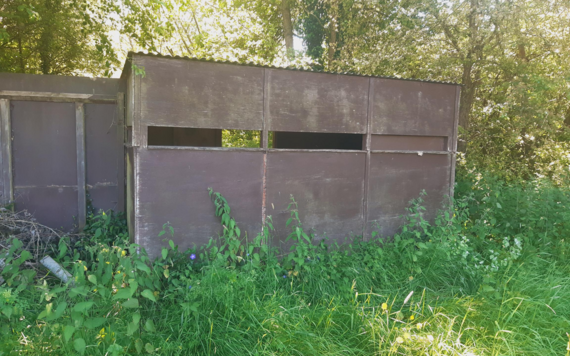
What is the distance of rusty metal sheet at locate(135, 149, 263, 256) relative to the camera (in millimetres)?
4410

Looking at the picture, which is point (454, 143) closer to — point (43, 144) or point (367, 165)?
point (367, 165)

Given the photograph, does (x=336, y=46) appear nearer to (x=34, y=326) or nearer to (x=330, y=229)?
(x=330, y=229)

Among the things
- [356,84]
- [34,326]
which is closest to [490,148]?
[356,84]

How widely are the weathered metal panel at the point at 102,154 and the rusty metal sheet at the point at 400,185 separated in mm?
4182

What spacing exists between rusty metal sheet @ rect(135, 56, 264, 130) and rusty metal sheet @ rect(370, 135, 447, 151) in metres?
1.88

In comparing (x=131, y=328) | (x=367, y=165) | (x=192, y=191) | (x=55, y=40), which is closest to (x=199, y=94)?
(x=192, y=191)

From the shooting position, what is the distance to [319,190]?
527cm

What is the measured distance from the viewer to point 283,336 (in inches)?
126

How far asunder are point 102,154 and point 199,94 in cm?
264

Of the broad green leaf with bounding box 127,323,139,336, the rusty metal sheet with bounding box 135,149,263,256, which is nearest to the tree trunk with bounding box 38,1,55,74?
the rusty metal sheet with bounding box 135,149,263,256

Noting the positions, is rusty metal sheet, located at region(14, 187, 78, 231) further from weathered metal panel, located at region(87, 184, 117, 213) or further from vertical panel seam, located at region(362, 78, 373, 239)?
vertical panel seam, located at region(362, 78, 373, 239)

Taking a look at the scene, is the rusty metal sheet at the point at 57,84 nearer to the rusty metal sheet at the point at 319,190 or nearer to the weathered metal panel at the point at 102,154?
the weathered metal panel at the point at 102,154

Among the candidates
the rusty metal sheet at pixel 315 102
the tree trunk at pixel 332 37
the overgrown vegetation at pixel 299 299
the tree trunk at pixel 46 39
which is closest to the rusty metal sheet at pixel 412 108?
the rusty metal sheet at pixel 315 102

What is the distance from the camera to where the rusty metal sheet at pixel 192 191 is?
441 centimetres
